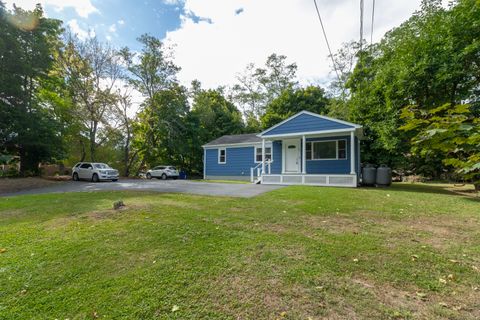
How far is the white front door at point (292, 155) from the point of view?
583 inches

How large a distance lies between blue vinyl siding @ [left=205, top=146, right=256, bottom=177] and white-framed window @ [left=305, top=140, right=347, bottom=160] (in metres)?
4.65

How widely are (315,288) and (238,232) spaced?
200 cm

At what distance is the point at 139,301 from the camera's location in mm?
2383

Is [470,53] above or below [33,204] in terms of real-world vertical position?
above

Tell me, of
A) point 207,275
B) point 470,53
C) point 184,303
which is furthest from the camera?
point 470,53

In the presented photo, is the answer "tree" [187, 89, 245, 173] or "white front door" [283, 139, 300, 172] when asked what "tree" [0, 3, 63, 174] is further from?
"white front door" [283, 139, 300, 172]

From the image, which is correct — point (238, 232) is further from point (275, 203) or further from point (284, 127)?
point (284, 127)

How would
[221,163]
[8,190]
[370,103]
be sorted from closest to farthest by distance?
[8,190] < [370,103] < [221,163]

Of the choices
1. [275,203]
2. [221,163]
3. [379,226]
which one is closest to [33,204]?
[275,203]

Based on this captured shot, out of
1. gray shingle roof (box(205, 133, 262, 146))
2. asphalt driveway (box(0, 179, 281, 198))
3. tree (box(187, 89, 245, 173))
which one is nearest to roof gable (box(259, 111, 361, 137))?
gray shingle roof (box(205, 133, 262, 146))

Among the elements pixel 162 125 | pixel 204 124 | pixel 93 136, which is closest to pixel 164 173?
pixel 162 125

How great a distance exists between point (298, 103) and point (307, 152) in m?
13.4

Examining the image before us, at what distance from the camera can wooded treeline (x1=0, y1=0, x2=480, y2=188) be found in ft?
38.7

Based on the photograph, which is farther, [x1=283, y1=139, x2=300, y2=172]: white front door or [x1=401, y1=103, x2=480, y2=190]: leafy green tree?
[x1=283, y1=139, x2=300, y2=172]: white front door
